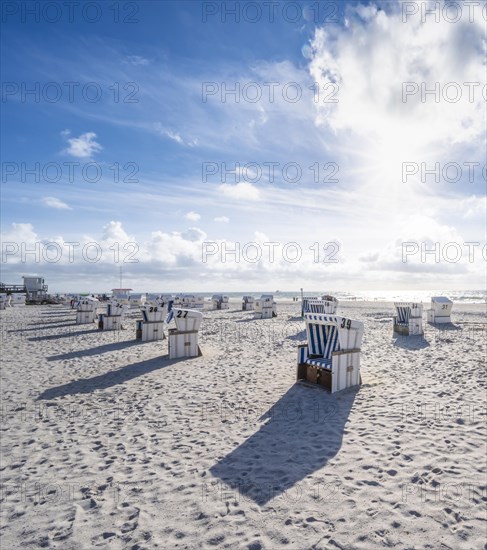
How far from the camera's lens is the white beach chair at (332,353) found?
8.36 m

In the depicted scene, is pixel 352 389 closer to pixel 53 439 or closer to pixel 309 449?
pixel 309 449

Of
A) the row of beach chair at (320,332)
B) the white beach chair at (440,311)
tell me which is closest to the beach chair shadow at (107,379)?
the row of beach chair at (320,332)

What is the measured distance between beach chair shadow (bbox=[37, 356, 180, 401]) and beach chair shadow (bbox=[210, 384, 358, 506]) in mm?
4781

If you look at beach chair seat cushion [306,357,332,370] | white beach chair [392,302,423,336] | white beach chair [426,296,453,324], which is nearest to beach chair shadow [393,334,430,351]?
white beach chair [392,302,423,336]

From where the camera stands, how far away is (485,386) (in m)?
8.41

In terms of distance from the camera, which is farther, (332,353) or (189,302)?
(189,302)

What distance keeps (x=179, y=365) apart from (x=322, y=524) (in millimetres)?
8155

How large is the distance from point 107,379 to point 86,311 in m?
15.5

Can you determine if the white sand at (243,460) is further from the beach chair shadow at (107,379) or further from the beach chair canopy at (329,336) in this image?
the beach chair canopy at (329,336)

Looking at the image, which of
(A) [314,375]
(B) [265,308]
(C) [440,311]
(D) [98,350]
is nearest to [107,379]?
(D) [98,350]

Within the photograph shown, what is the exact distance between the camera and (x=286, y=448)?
18.2 feet

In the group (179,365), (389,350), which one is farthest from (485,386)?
(179,365)

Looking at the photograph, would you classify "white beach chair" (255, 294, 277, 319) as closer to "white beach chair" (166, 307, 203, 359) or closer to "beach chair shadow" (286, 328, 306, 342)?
"beach chair shadow" (286, 328, 306, 342)

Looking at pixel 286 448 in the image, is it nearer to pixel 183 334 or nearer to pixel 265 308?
pixel 183 334
